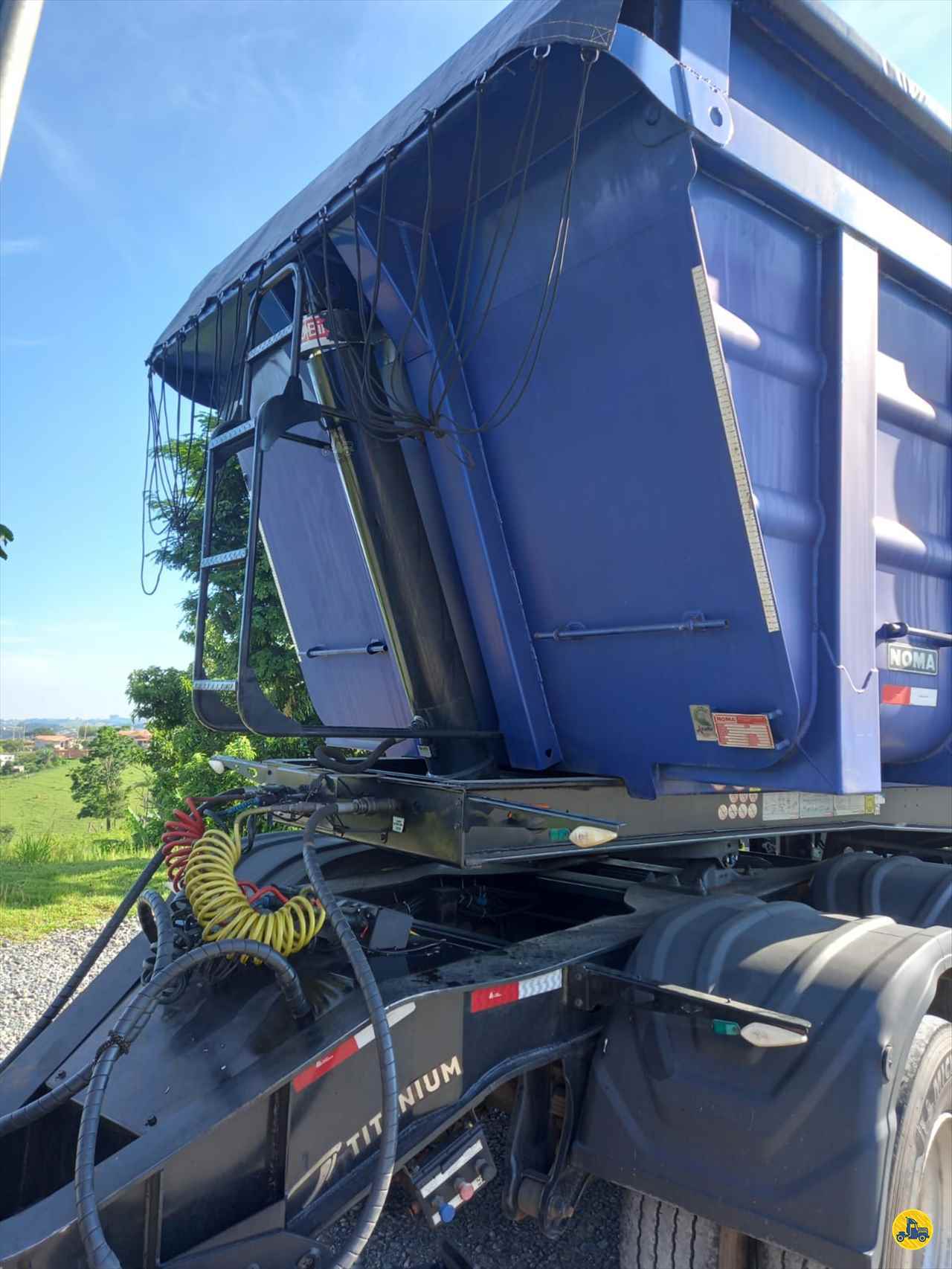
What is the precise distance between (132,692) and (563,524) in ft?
48.2

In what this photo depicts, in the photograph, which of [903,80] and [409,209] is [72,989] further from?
[903,80]

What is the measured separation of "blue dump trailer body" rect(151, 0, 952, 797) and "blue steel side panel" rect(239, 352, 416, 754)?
3 cm

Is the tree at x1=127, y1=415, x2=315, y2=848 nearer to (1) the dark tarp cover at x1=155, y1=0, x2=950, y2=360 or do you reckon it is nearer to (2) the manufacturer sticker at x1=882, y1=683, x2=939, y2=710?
(1) the dark tarp cover at x1=155, y1=0, x2=950, y2=360

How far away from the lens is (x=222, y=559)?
306cm

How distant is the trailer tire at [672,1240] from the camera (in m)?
2.41

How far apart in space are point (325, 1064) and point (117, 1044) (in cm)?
44

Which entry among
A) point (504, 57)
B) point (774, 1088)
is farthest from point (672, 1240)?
point (504, 57)

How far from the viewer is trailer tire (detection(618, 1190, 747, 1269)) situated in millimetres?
2412

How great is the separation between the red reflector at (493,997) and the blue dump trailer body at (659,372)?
0.82 metres

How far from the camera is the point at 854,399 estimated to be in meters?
2.85

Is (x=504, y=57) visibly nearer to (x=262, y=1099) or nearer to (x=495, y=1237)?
(x=262, y=1099)

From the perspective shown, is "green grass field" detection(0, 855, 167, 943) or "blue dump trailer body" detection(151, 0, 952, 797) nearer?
"blue dump trailer body" detection(151, 0, 952, 797)

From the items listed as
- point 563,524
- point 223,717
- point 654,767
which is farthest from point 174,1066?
point 563,524

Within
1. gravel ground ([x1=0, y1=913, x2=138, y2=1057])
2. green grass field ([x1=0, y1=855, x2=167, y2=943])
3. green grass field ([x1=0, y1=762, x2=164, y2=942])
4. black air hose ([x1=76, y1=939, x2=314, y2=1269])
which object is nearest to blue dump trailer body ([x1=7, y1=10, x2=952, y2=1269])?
black air hose ([x1=76, y1=939, x2=314, y2=1269])
